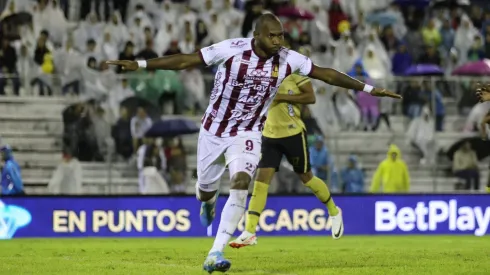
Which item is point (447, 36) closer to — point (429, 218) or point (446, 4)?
point (446, 4)

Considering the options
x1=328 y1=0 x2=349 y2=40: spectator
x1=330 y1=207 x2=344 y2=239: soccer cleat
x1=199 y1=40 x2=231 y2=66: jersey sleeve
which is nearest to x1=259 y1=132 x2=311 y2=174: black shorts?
x1=330 y1=207 x2=344 y2=239: soccer cleat

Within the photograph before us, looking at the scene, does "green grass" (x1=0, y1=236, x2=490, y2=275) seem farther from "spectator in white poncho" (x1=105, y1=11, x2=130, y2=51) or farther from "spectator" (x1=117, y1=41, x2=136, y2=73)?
"spectator in white poncho" (x1=105, y1=11, x2=130, y2=51)

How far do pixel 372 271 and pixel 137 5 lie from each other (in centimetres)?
1628

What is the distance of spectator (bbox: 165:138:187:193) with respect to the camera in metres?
22.8

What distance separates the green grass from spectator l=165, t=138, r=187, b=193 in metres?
2.53

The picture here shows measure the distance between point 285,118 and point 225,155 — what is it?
3.92 meters

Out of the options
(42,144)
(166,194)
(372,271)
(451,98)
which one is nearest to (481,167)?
(451,98)

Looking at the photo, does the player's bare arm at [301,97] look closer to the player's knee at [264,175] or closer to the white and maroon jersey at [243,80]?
the player's knee at [264,175]

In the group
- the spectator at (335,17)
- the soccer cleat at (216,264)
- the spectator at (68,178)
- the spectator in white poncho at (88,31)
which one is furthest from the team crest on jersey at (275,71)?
the spectator at (335,17)

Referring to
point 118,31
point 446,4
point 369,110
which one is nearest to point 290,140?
point 369,110

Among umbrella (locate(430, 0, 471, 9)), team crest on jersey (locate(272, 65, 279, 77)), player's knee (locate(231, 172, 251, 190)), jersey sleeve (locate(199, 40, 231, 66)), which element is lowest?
player's knee (locate(231, 172, 251, 190))

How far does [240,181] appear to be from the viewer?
12156 mm

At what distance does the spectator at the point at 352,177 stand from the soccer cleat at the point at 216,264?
1176cm

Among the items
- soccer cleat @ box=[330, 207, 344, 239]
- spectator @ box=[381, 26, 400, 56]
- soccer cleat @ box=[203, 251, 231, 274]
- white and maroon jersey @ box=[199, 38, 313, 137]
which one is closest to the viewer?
soccer cleat @ box=[203, 251, 231, 274]
